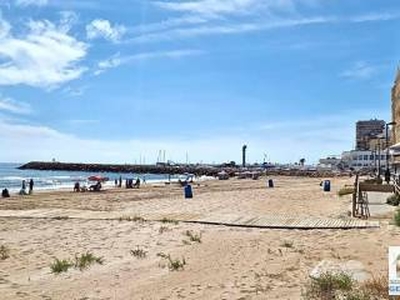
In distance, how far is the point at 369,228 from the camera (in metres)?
13.8

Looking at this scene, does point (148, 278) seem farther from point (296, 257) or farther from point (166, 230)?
point (166, 230)

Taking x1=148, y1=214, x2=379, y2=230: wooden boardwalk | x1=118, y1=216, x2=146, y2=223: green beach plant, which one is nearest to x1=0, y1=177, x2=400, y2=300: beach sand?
x1=118, y1=216, x2=146, y2=223: green beach plant

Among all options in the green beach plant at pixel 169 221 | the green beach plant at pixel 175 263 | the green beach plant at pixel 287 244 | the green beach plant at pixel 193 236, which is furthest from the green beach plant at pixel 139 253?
the green beach plant at pixel 169 221

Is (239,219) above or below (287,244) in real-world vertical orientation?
above

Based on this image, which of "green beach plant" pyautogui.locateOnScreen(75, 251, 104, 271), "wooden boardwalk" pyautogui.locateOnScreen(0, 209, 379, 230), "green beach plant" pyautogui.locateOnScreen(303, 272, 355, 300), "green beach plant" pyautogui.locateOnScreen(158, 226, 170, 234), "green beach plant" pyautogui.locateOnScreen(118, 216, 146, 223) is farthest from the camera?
"green beach plant" pyautogui.locateOnScreen(118, 216, 146, 223)

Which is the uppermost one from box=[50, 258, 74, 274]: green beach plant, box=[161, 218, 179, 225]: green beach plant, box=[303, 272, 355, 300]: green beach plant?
box=[161, 218, 179, 225]: green beach plant

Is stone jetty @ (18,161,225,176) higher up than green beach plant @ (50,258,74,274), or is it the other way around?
stone jetty @ (18,161,225,176)

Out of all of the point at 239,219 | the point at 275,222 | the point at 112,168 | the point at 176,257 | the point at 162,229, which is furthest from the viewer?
the point at 112,168

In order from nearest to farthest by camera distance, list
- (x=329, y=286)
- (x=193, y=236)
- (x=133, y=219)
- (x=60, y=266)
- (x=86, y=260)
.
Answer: (x=329, y=286), (x=60, y=266), (x=86, y=260), (x=193, y=236), (x=133, y=219)

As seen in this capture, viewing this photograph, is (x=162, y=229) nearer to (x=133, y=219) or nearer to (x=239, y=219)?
(x=133, y=219)

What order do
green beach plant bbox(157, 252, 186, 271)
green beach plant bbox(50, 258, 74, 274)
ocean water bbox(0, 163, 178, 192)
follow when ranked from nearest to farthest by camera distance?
1. green beach plant bbox(50, 258, 74, 274)
2. green beach plant bbox(157, 252, 186, 271)
3. ocean water bbox(0, 163, 178, 192)

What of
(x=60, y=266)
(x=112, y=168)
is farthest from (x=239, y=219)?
(x=112, y=168)

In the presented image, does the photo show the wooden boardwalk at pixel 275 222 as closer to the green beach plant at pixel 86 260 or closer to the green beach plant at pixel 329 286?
the green beach plant at pixel 86 260

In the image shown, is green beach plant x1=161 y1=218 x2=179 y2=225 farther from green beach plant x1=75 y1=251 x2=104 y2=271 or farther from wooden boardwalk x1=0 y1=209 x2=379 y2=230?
green beach plant x1=75 y1=251 x2=104 y2=271
